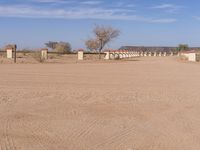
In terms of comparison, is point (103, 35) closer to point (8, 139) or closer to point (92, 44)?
point (92, 44)

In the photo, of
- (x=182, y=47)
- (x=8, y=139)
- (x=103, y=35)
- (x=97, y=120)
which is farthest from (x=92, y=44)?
(x=8, y=139)

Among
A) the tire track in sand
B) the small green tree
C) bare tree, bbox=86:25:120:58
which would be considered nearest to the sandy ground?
the tire track in sand

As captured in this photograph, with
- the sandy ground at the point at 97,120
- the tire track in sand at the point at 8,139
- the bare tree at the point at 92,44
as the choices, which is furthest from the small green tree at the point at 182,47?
the tire track in sand at the point at 8,139

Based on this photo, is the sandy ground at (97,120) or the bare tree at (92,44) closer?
the sandy ground at (97,120)

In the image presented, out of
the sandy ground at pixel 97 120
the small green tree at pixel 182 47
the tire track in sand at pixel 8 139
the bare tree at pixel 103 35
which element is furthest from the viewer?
the small green tree at pixel 182 47

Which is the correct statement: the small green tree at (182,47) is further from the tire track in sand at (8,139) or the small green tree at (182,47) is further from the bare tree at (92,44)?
the tire track in sand at (8,139)

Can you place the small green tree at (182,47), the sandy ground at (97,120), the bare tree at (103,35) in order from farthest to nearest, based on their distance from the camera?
the small green tree at (182,47), the bare tree at (103,35), the sandy ground at (97,120)

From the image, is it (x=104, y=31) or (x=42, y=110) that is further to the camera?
(x=104, y=31)

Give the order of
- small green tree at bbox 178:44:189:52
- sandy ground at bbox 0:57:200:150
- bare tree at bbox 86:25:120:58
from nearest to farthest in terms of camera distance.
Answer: sandy ground at bbox 0:57:200:150, bare tree at bbox 86:25:120:58, small green tree at bbox 178:44:189:52

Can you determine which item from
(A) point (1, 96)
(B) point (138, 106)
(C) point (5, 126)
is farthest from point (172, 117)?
(A) point (1, 96)

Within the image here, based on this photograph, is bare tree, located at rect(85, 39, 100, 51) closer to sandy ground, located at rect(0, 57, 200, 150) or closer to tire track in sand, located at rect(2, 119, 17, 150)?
sandy ground, located at rect(0, 57, 200, 150)

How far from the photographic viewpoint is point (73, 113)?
11.9 meters

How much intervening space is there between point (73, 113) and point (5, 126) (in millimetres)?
2402

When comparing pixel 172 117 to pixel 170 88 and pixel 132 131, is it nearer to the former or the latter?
pixel 132 131
